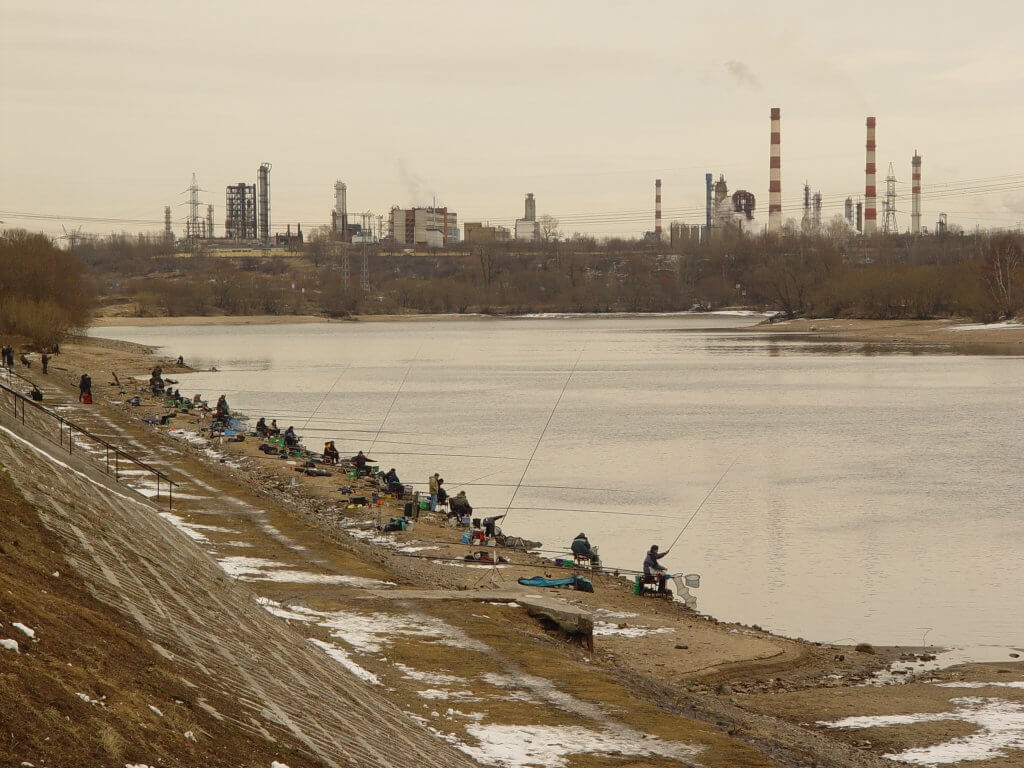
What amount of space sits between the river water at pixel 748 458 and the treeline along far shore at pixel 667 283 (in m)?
39.8

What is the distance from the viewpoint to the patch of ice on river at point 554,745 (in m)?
12.0

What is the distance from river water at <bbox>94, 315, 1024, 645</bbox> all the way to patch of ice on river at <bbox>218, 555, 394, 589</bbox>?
5.80m

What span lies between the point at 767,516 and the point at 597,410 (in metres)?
25.4

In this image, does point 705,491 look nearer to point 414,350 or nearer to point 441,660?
point 441,660

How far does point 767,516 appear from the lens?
94.6ft

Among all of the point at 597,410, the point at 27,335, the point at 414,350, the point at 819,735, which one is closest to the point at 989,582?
the point at 819,735

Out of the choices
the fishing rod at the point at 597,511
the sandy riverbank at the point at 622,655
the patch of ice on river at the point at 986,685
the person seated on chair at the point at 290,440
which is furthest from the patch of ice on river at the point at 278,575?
the person seated on chair at the point at 290,440

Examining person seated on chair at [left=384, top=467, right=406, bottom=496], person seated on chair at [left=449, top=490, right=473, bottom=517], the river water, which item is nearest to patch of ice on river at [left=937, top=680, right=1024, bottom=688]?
the river water

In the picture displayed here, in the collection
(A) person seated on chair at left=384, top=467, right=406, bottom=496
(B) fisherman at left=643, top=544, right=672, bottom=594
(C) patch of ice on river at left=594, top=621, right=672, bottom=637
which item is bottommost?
(C) patch of ice on river at left=594, top=621, right=672, bottom=637

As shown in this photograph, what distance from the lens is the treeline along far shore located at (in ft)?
416

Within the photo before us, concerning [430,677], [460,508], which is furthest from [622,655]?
[460,508]

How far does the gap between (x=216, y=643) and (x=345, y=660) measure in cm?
267

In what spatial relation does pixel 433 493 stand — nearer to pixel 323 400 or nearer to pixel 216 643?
pixel 216 643

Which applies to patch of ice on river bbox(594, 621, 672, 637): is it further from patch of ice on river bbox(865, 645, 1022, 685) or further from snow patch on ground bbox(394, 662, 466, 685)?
snow patch on ground bbox(394, 662, 466, 685)
